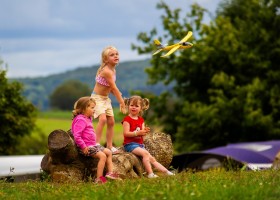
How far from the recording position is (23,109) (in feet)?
99.1

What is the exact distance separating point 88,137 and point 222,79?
93.5 ft

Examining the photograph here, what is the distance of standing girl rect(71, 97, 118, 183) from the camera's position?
1249 centimetres

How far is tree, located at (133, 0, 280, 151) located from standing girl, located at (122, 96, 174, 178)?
26.2 metres

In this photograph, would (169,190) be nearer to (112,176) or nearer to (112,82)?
(112,176)

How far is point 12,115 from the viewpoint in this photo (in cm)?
2911

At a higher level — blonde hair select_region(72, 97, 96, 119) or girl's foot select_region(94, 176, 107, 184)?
blonde hair select_region(72, 97, 96, 119)

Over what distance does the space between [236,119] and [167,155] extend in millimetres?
26783

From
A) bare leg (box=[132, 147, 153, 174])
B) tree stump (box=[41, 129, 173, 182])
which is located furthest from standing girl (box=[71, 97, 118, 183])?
bare leg (box=[132, 147, 153, 174])

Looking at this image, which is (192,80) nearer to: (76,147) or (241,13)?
(241,13)

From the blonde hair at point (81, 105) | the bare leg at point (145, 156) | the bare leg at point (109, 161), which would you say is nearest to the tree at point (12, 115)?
the bare leg at point (145, 156)

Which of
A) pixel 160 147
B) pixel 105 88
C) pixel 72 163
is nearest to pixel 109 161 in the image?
pixel 72 163

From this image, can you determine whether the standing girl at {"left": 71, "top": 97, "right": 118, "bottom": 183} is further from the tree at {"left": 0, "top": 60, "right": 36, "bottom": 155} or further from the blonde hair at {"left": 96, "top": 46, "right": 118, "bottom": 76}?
the tree at {"left": 0, "top": 60, "right": 36, "bottom": 155}

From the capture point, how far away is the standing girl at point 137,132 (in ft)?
43.8

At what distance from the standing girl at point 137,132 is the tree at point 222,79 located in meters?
26.2
